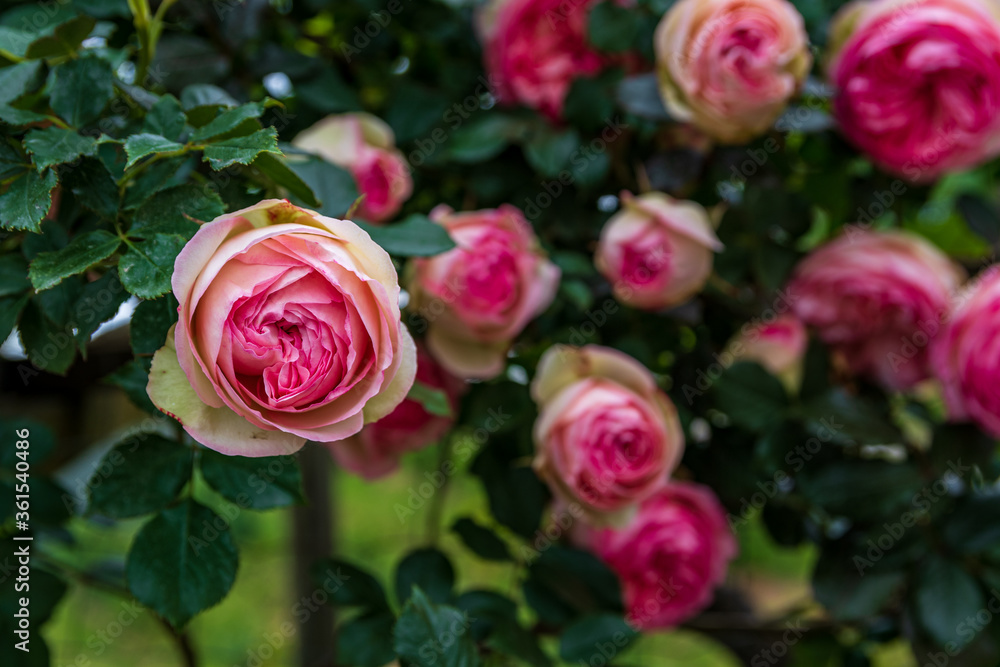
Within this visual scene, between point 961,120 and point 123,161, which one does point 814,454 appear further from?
point 123,161

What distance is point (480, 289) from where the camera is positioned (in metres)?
→ 0.52

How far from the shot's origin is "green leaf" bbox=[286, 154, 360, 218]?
452 mm

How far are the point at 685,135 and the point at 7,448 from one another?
624 mm

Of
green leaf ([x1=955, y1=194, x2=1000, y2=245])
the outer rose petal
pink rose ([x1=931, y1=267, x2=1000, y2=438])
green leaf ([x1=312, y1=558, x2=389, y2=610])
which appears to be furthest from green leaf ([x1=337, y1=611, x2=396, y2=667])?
green leaf ([x1=955, y1=194, x2=1000, y2=245])

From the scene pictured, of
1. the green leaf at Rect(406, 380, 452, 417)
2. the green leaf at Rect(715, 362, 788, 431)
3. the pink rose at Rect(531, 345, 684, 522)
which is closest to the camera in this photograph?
the green leaf at Rect(406, 380, 452, 417)

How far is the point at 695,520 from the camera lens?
65cm

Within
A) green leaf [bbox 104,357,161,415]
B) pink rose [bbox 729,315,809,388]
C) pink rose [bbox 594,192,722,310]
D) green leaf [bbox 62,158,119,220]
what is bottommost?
pink rose [bbox 729,315,809,388]

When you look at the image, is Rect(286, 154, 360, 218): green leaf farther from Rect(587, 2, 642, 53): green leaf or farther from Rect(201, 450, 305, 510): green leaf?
Rect(587, 2, 642, 53): green leaf

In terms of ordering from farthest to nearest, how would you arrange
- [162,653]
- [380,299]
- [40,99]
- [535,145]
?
[162,653] < [535,145] < [40,99] < [380,299]

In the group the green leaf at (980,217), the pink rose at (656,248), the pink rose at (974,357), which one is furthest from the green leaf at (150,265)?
the green leaf at (980,217)

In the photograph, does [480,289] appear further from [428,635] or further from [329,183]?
[428,635]

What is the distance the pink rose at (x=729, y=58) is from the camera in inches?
22.1

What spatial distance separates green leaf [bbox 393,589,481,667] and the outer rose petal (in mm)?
123

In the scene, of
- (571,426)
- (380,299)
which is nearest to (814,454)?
(571,426)
